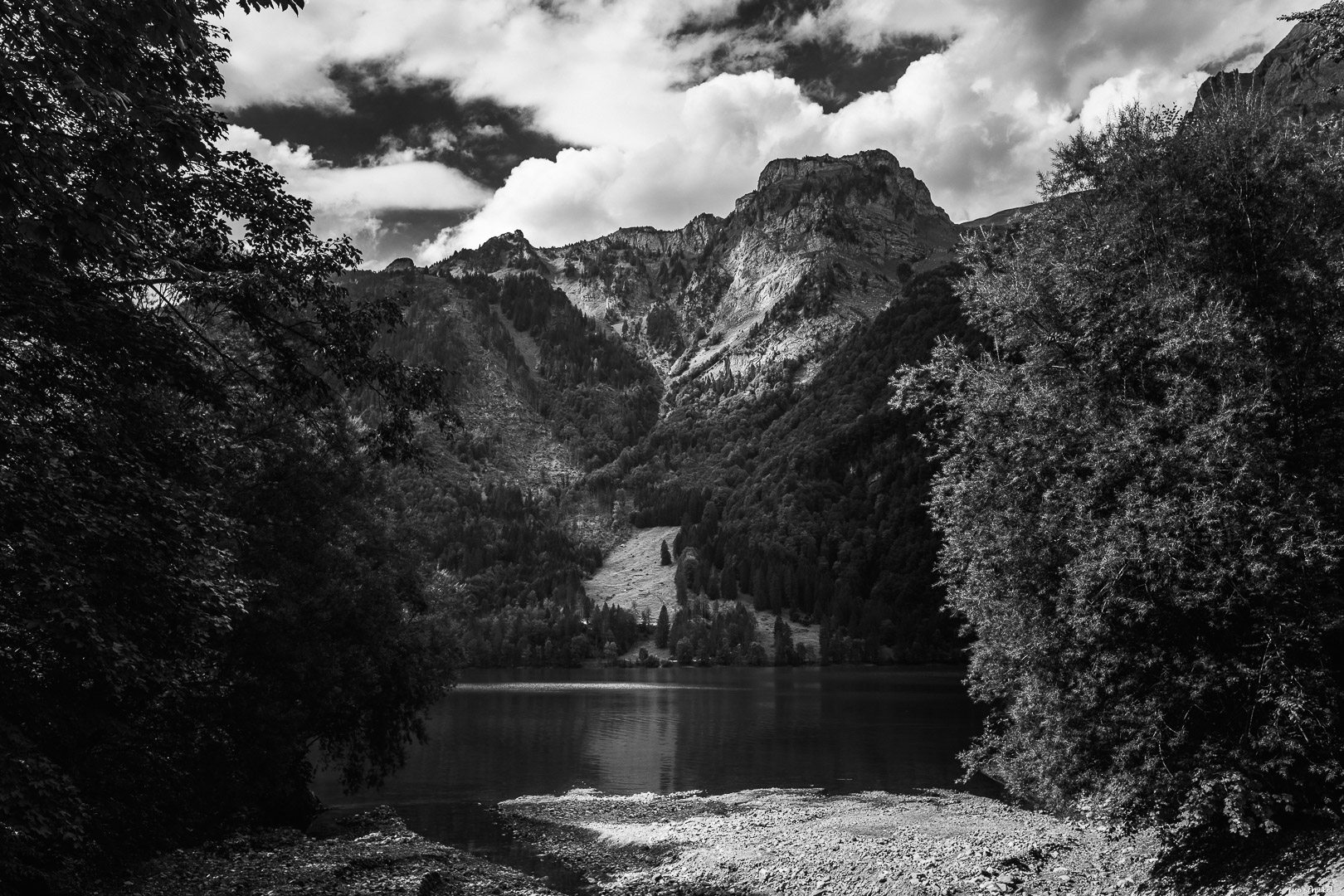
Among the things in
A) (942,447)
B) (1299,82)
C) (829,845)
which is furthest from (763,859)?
(1299,82)

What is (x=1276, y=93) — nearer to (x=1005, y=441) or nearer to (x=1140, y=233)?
(x=1140, y=233)

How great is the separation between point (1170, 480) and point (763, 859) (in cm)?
2058

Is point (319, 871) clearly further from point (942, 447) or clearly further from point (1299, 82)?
point (1299, 82)

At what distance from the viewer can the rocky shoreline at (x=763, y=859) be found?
19.4 metres

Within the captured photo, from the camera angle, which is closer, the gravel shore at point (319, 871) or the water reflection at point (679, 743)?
the gravel shore at point (319, 871)

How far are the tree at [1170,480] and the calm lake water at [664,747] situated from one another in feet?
85.6

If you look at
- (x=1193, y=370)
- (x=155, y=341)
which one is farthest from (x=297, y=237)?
(x=1193, y=370)

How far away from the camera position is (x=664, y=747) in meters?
71.9

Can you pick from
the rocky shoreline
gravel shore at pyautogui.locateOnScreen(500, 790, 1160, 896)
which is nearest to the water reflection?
gravel shore at pyautogui.locateOnScreen(500, 790, 1160, 896)

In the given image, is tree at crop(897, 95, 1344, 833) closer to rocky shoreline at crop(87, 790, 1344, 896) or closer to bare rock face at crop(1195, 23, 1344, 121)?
bare rock face at crop(1195, 23, 1344, 121)

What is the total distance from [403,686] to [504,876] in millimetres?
12791

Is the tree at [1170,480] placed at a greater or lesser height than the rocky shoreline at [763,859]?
greater

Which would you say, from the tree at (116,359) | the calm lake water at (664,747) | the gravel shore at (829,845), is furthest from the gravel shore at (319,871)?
the tree at (116,359)

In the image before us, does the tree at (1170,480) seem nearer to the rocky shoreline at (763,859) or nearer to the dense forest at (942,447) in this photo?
the dense forest at (942,447)
